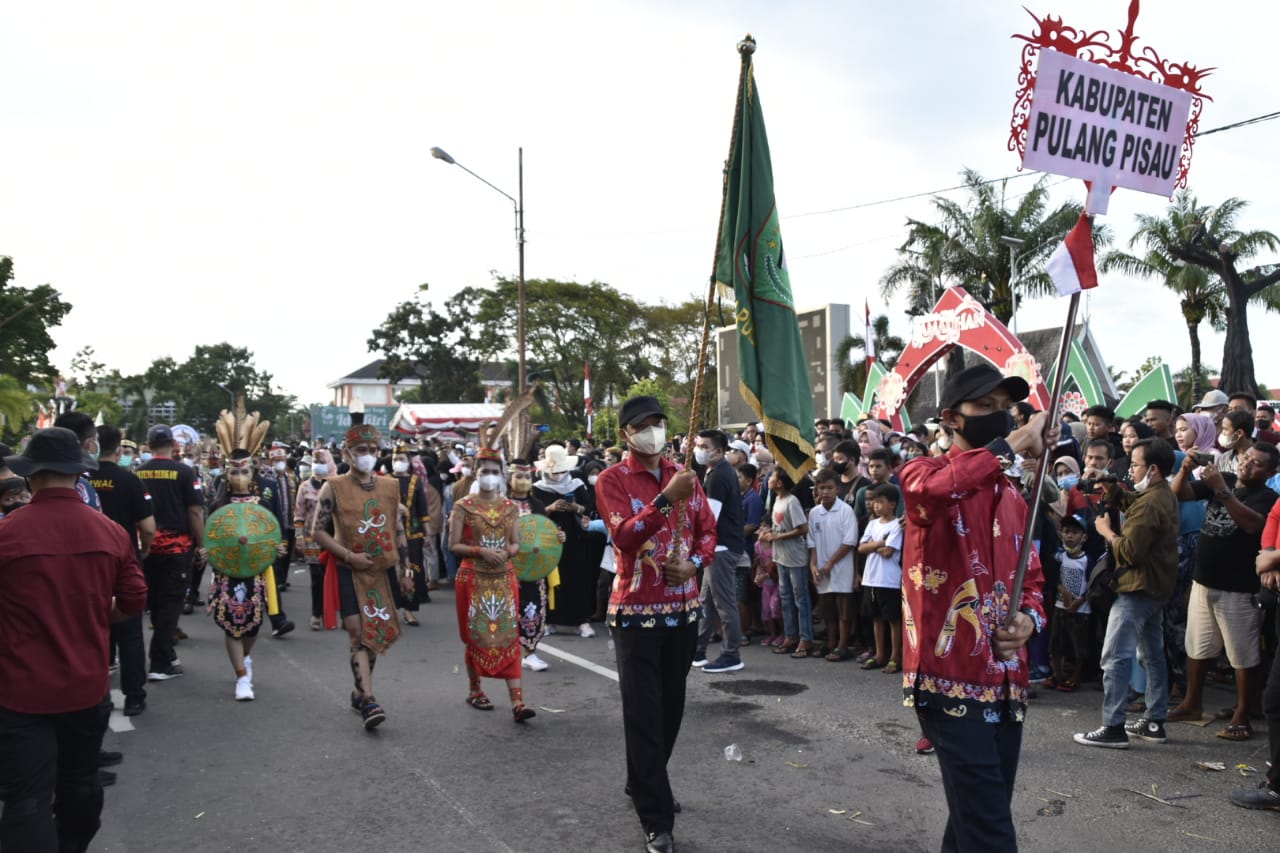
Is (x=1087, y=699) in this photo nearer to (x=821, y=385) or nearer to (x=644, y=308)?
(x=821, y=385)

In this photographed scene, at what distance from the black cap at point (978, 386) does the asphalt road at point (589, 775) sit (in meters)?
2.41

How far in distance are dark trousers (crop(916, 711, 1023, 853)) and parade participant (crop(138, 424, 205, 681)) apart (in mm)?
6769

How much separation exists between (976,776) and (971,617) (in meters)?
0.54

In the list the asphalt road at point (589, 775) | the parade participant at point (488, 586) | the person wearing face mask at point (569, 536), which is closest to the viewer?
the asphalt road at point (589, 775)

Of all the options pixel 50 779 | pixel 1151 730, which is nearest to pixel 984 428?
pixel 50 779

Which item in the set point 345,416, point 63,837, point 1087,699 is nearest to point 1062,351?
point 63,837

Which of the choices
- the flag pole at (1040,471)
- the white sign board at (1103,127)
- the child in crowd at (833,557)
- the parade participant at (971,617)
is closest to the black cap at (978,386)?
the parade participant at (971,617)

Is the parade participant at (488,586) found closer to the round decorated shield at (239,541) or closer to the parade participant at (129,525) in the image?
the round decorated shield at (239,541)

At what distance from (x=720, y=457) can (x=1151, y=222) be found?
92.2ft

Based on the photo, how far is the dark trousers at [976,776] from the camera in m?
3.33

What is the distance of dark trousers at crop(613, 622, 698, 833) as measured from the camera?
4.67m

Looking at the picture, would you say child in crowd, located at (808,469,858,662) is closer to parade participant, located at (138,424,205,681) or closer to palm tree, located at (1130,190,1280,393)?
parade participant, located at (138,424,205,681)

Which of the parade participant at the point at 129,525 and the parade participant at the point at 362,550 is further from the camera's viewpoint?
the parade participant at the point at 129,525

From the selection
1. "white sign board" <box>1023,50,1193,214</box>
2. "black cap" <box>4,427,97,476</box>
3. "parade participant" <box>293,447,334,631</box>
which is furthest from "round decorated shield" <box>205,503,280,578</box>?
"white sign board" <box>1023,50,1193,214</box>
